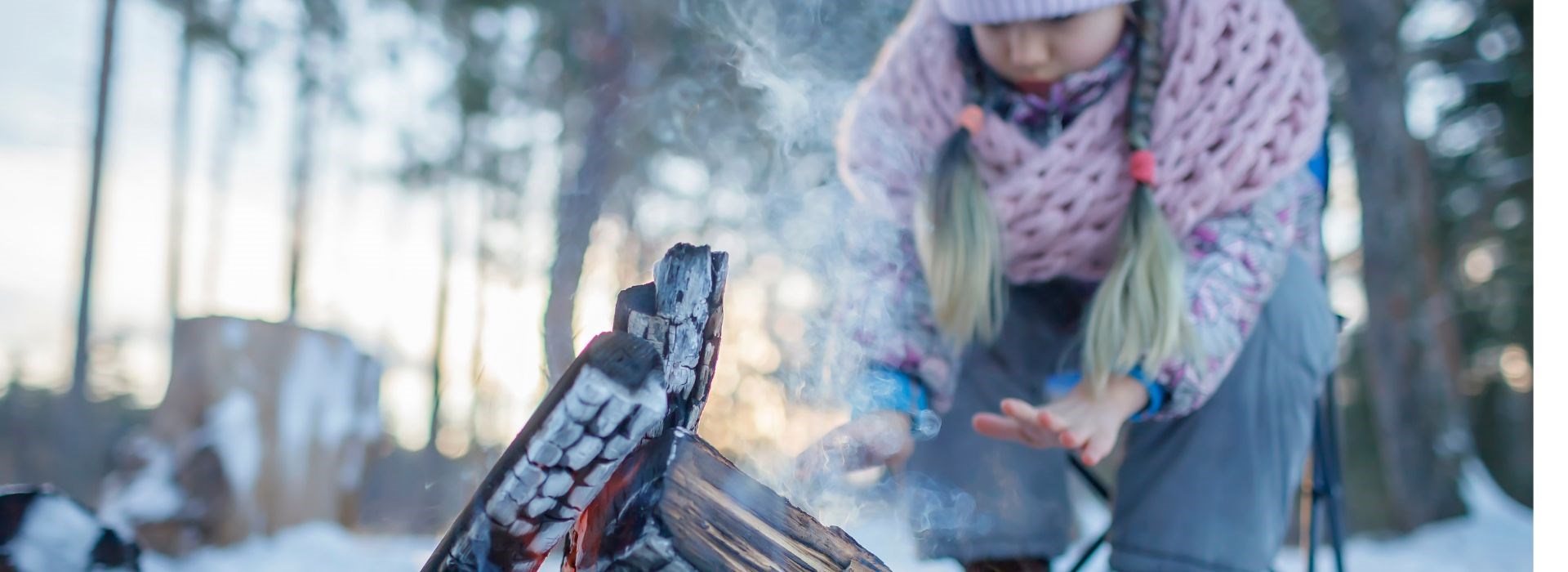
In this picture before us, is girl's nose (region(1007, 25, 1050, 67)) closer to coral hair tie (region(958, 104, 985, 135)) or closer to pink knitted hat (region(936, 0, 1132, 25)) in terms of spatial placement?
pink knitted hat (region(936, 0, 1132, 25))

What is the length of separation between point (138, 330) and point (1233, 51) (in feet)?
41.8

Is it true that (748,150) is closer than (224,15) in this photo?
Yes

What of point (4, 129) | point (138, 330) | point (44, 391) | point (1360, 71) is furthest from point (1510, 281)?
point (44, 391)

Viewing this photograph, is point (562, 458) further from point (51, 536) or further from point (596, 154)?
point (596, 154)

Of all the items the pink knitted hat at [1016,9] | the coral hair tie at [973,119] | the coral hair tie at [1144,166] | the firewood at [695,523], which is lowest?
the firewood at [695,523]

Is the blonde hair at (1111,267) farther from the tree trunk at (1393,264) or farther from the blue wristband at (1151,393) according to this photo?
the tree trunk at (1393,264)

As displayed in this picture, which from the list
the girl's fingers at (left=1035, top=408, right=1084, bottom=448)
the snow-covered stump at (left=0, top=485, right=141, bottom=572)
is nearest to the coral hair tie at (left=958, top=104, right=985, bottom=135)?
the girl's fingers at (left=1035, top=408, right=1084, bottom=448)

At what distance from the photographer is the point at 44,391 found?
12.6m

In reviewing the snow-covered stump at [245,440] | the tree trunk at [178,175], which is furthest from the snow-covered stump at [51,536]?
the tree trunk at [178,175]

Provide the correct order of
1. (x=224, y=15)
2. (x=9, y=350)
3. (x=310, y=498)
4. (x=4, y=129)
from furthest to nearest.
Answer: (x=9, y=350)
(x=224, y=15)
(x=4, y=129)
(x=310, y=498)

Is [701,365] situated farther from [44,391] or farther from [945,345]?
[44,391]

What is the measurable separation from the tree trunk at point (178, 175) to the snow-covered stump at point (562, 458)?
880 centimetres

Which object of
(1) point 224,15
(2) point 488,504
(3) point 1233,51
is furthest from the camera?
(1) point 224,15

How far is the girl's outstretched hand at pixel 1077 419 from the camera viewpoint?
1.21 metres
